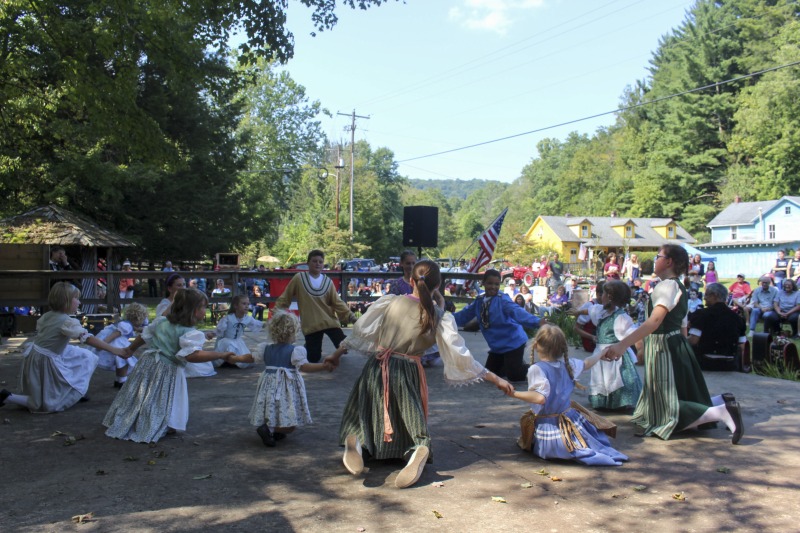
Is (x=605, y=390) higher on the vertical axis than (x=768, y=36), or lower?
lower

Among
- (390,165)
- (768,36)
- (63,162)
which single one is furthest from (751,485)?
(390,165)

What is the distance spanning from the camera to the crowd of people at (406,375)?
5262 millimetres

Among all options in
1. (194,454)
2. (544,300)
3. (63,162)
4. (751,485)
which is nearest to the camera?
(751,485)

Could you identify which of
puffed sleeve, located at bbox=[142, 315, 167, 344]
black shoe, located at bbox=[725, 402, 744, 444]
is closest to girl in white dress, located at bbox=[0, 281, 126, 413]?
puffed sleeve, located at bbox=[142, 315, 167, 344]

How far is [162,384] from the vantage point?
611 centimetres

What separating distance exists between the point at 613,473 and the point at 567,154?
395 feet

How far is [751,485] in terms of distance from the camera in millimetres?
4965

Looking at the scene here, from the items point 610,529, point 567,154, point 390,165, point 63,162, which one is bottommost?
point 610,529

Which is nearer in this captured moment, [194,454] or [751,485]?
[751,485]

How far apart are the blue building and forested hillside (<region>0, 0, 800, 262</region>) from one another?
17.9 ft

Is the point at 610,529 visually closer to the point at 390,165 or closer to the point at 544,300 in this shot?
the point at 544,300

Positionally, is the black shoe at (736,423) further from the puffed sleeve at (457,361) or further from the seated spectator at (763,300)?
the seated spectator at (763,300)

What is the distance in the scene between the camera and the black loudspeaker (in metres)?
15.7

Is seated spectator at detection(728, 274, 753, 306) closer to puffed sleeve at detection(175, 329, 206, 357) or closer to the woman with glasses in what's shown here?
the woman with glasses
